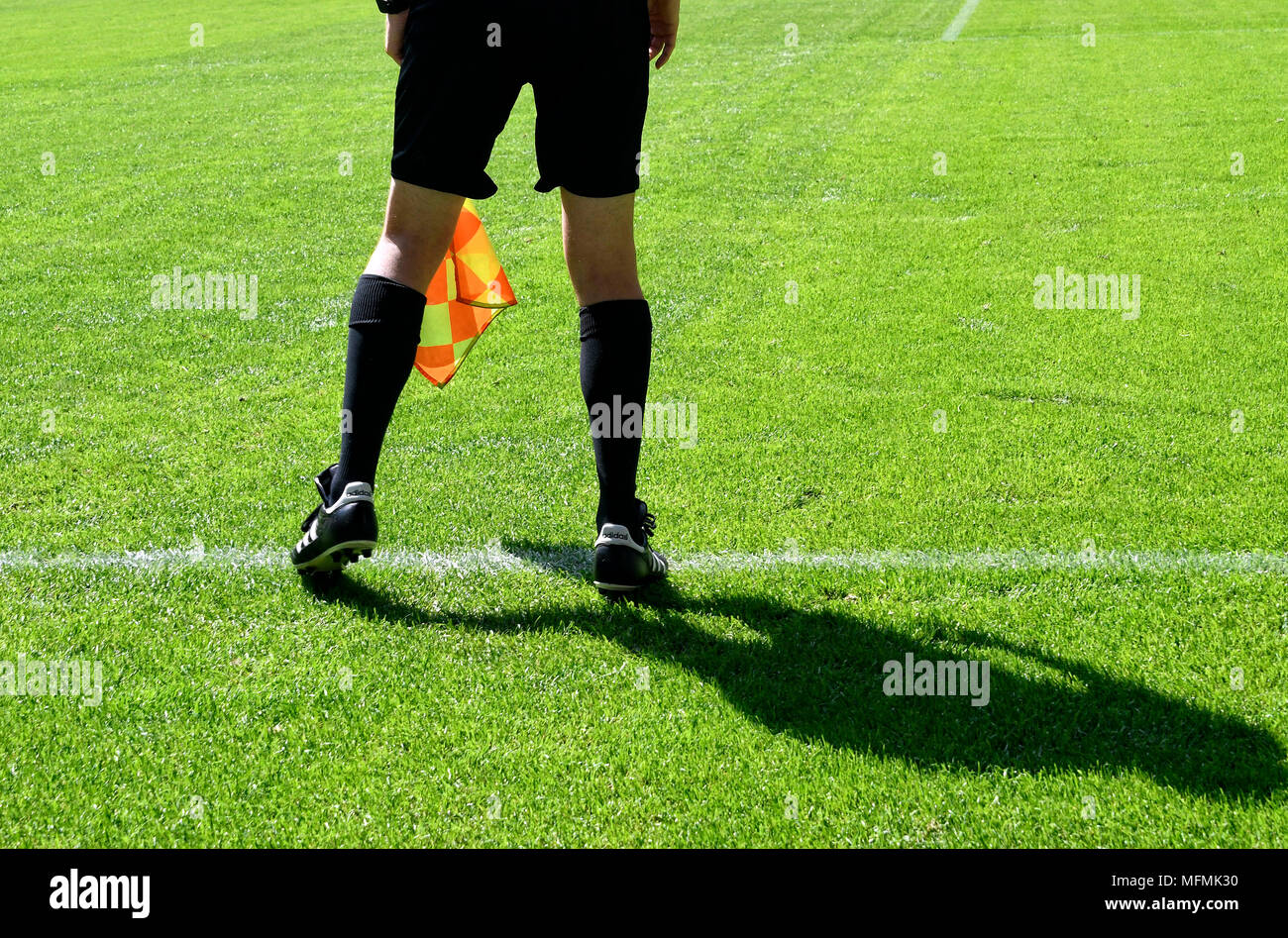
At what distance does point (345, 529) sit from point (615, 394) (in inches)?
29.8

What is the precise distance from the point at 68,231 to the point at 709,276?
4143 millimetres

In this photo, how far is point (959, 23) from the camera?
2064 cm

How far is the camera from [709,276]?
6.46m

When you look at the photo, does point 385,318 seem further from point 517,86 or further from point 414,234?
point 517,86

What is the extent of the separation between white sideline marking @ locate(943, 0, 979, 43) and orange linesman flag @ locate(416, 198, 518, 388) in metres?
15.9

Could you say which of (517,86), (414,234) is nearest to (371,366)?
(414,234)

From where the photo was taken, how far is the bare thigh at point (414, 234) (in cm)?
308

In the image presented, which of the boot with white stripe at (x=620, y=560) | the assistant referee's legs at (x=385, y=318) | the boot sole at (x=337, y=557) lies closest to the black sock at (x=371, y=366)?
the assistant referee's legs at (x=385, y=318)

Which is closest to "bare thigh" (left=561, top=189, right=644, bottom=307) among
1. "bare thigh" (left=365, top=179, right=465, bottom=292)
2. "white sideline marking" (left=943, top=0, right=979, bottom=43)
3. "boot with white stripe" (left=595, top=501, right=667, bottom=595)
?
"bare thigh" (left=365, top=179, right=465, bottom=292)

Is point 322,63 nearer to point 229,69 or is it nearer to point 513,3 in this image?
point 229,69

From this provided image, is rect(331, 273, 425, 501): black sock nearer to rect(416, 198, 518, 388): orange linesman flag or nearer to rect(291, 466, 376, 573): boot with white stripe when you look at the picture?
rect(291, 466, 376, 573): boot with white stripe

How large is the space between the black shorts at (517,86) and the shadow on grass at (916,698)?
108cm
